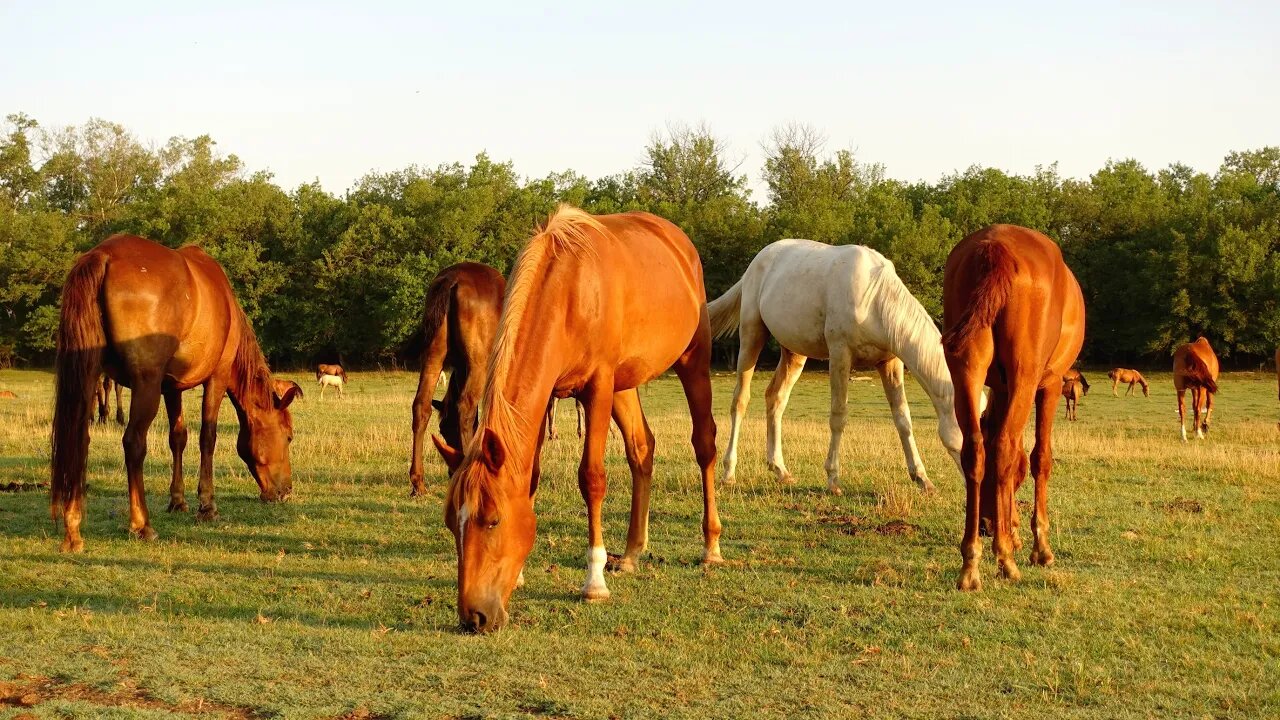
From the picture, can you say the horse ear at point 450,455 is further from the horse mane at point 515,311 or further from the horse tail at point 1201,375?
the horse tail at point 1201,375

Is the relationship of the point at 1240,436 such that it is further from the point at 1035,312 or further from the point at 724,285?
the point at 724,285

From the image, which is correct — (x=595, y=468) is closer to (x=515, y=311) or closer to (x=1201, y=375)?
(x=515, y=311)

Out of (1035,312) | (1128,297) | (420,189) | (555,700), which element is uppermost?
(420,189)

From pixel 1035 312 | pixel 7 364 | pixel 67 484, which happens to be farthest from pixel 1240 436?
pixel 7 364

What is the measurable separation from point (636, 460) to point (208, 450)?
13.6 ft

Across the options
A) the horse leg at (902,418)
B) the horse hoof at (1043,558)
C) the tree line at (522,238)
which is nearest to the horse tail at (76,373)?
the horse hoof at (1043,558)

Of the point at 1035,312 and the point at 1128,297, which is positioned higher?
the point at 1128,297

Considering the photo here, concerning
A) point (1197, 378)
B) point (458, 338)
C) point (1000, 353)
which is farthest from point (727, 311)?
point (1197, 378)

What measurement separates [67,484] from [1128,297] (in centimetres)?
4587

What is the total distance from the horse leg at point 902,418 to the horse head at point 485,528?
5731mm

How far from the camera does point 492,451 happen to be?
512cm

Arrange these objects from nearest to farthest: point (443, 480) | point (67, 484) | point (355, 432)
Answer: point (67, 484) → point (443, 480) → point (355, 432)

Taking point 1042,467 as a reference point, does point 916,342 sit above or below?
above

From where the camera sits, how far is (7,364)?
4478cm
